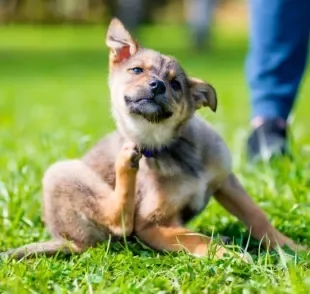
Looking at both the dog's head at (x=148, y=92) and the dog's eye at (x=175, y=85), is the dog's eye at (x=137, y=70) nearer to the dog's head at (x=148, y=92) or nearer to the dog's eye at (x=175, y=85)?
the dog's head at (x=148, y=92)

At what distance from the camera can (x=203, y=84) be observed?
390 cm

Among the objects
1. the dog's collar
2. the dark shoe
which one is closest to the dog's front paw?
the dog's collar

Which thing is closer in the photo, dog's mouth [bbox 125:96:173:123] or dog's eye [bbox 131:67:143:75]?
dog's mouth [bbox 125:96:173:123]

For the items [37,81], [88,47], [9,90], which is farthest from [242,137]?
[88,47]

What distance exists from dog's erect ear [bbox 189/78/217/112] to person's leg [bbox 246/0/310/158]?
4.59 feet

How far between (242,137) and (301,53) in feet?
2.79

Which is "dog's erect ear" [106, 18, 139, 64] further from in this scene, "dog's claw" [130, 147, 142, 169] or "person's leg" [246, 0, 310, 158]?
"person's leg" [246, 0, 310, 158]

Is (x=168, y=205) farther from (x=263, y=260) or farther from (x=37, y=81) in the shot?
(x=37, y=81)

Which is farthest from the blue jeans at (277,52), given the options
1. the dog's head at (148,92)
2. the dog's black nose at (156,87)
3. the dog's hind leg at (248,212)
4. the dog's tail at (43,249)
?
the dog's tail at (43,249)

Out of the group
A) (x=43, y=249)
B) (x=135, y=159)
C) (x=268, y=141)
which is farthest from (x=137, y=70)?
(x=268, y=141)

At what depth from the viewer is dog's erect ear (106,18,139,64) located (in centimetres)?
396

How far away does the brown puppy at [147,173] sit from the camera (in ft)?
12.0

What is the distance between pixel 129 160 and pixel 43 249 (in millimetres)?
510

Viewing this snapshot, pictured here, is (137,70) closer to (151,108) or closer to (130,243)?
(151,108)
